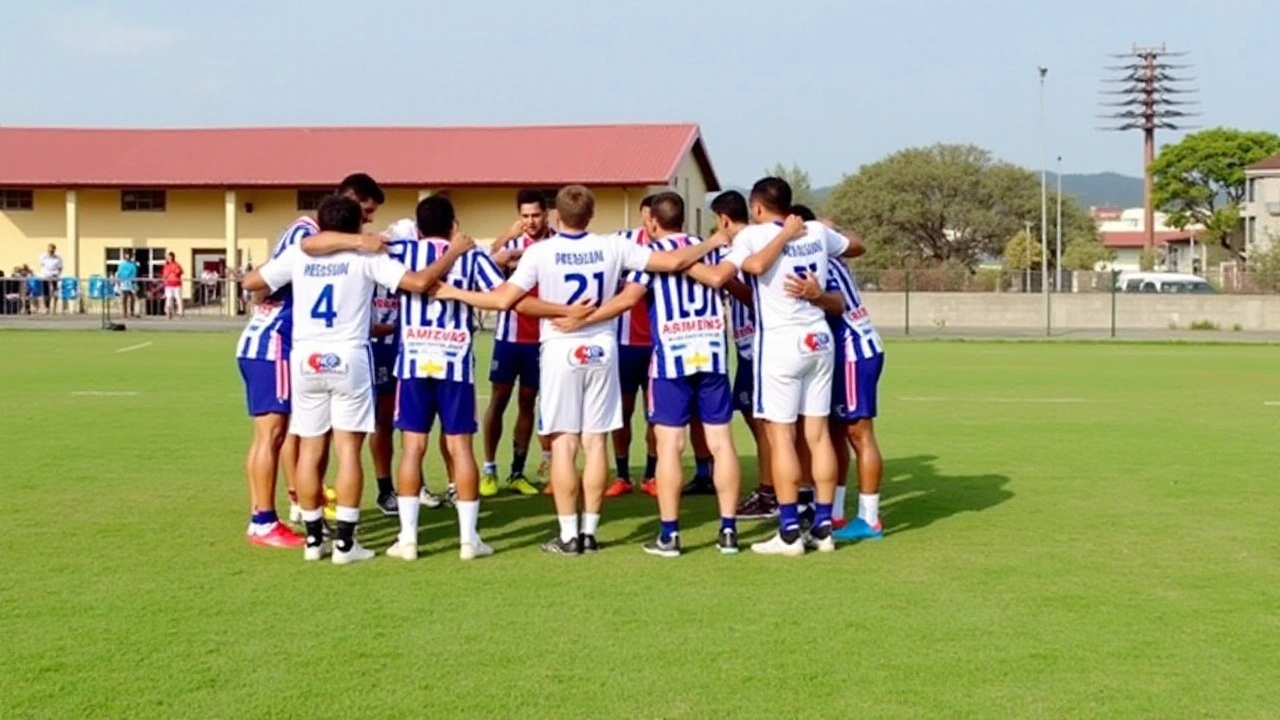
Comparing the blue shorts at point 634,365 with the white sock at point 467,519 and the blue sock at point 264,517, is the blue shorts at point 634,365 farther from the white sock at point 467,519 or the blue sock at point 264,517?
the blue sock at point 264,517

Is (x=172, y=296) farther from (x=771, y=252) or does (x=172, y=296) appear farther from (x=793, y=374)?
(x=771, y=252)

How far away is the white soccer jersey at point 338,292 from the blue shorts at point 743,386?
118 inches

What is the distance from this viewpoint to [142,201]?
51.2 metres

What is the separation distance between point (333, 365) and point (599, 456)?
1570 mm

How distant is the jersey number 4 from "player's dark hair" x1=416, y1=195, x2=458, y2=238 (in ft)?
2.29

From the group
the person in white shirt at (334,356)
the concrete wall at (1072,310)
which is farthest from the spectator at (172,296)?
the person in white shirt at (334,356)

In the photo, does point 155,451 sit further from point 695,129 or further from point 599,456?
point 695,129

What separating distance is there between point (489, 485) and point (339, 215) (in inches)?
137

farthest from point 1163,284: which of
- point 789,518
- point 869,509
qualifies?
point 789,518

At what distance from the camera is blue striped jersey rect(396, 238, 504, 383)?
27.1 feet

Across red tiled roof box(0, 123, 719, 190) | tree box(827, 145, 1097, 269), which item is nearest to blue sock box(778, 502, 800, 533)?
red tiled roof box(0, 123, 719, 190)

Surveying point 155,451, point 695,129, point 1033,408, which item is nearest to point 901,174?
point 695,129

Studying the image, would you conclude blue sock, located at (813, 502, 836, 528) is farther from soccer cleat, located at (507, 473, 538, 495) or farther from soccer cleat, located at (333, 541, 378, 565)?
soccer cleat, located at (507, 473, 538, 495)

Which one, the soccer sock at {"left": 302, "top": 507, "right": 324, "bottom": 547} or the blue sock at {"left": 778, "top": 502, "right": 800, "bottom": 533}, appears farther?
the blue sock at {"left": 778, "top": 502, "right": 800, "bottom": 533}
